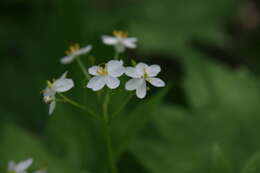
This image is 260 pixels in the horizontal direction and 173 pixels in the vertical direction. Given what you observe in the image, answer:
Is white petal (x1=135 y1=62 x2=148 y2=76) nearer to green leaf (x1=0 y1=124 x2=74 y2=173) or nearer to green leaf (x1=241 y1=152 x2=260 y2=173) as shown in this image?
green leaf (x1=241 y1=152 x2=260 y2=173)

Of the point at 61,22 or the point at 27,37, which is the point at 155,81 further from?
the point at 27,37

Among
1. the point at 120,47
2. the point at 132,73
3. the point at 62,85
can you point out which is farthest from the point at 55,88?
the point at 120,47

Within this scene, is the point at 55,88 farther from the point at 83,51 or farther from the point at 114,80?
the point at 83,51

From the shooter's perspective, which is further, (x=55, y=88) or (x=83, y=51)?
(x=83, y=51)

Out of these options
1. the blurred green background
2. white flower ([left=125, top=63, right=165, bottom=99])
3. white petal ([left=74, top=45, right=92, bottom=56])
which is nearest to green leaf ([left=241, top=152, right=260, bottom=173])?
the blurred green background

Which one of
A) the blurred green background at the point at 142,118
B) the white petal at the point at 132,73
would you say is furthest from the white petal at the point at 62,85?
the white petal at the point at 132,73

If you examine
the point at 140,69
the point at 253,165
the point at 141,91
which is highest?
the point at 140,69

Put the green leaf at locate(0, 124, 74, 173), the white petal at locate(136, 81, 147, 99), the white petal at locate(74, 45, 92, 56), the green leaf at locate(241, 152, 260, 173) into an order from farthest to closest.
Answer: the green leaf at locate(0, 124, 74, 173) → the white petal at locate(74, 45, 92, 56) → the green leaf at locate(241, 152, 260, 173) → the white petal at locate(136, 81, 147, 99)

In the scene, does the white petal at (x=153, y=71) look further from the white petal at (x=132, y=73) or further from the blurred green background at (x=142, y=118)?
the blurred green background at (x=142, y=118)
